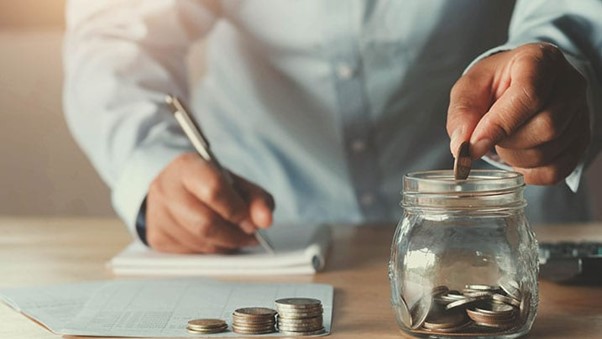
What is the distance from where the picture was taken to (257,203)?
3.69 ft

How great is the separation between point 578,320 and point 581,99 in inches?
8.1

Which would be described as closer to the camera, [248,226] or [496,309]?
[496,309]

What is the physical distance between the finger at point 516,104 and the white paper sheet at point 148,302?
0.58 ft

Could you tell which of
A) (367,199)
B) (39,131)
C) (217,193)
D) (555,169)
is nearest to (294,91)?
(367,199)

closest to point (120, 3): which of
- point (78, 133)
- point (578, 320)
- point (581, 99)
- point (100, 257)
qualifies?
point (78, 133)

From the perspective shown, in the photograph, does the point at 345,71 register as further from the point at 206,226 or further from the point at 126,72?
the point at 206,226

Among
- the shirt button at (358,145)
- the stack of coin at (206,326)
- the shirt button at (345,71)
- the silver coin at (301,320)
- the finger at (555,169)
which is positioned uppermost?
the shirt button at (345,71)

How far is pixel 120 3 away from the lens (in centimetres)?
151

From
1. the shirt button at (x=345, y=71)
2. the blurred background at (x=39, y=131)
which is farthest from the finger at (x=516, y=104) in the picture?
the blurred background at (x=39, y=131)

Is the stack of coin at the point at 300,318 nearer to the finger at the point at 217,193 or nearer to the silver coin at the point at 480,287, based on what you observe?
the silver coin at the point at 480,287

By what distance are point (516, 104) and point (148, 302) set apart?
0.33m

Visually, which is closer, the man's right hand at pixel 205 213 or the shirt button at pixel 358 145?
the man's right hand at pixel 205 213

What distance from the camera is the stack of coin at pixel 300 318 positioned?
0.77m

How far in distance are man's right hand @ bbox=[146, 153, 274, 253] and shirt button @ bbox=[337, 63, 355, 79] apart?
427 mm
